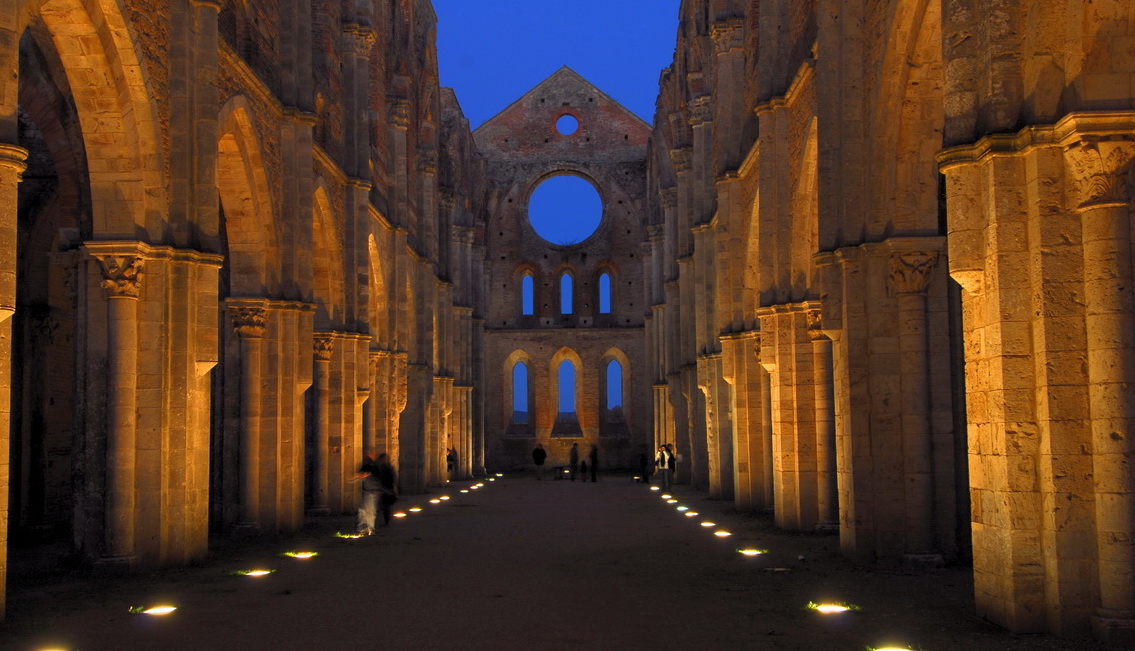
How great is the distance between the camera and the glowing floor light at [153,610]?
10.5m

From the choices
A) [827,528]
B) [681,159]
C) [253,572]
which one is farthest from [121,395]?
[681,159]

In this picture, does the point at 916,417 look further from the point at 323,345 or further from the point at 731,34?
the point at 323,345

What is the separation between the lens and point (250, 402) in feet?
61.6

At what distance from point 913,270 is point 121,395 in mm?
9615

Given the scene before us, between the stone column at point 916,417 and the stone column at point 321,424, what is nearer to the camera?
the stone column at point 916,417

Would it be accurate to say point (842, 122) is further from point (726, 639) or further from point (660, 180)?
point (660, 180)

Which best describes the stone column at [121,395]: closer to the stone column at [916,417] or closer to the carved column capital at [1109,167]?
the stone column at [916,417]

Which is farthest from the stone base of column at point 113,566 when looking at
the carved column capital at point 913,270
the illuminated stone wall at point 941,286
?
the carved column capital at point 913,270

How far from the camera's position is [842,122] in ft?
46.6

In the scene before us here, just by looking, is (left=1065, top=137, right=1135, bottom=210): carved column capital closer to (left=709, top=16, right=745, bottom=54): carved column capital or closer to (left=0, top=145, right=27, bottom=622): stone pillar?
(left=0, top=145, right=27, bottom=622): stone pillar

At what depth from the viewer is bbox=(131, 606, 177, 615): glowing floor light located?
10.5 m

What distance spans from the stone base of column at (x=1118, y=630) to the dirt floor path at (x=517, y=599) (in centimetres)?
23

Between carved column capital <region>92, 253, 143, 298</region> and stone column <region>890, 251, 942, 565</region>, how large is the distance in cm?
918

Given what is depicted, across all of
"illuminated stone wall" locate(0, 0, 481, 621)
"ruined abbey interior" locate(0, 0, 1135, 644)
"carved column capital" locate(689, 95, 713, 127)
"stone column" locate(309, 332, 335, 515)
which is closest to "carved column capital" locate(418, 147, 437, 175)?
"illuminated stone wall" locate(0, 0, 481, 621)
